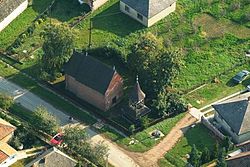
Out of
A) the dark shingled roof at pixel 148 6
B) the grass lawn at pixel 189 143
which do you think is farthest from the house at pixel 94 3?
the grass lawn at pixel 189 143

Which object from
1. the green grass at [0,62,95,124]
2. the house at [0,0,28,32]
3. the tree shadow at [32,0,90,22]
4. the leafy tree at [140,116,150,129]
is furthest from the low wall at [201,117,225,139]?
the house at [0,0,28,32]

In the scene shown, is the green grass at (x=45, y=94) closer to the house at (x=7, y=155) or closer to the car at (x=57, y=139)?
the car at (x=57, y=139)

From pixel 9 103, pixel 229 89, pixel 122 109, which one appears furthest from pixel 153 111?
pixel 9 103

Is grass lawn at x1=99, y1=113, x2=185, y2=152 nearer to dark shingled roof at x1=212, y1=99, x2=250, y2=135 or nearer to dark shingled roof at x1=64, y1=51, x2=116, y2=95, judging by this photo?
dark shingled roof at x1=64, y1=51, x2=116, y2=95

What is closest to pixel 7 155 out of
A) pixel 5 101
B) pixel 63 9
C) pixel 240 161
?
pixel 5 101

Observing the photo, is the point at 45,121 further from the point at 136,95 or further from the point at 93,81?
the point at 136,95

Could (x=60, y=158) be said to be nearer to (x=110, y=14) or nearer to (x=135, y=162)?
(x=135, y=162)
